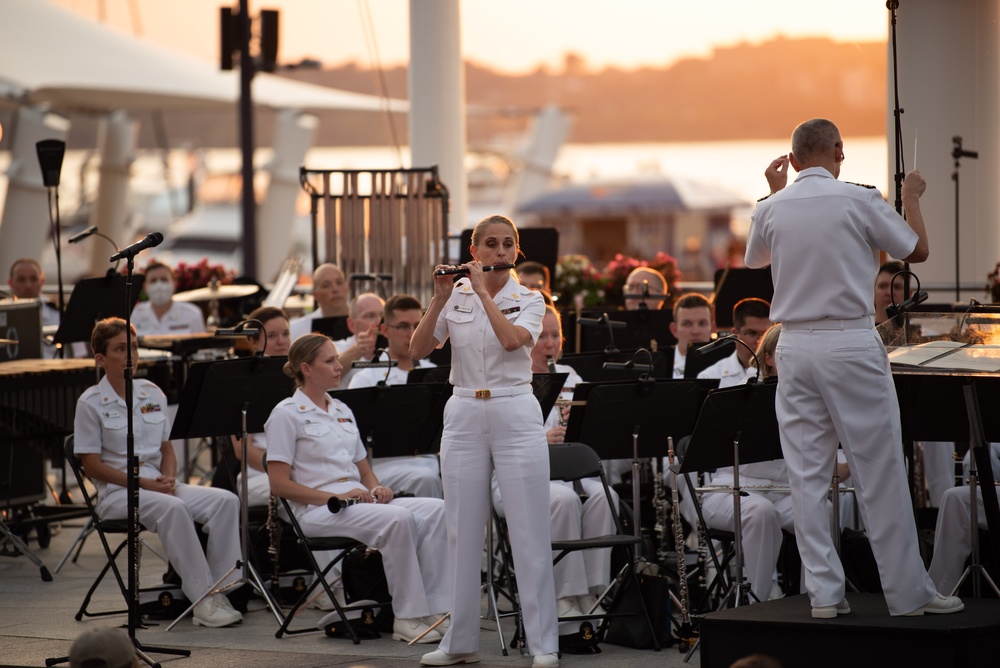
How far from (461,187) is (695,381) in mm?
8010

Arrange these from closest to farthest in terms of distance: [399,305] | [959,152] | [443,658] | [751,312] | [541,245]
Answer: [443,658]
[751,312]
[399,305]
[959,152]
[541,245]

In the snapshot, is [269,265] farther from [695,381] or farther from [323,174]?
[695,381]

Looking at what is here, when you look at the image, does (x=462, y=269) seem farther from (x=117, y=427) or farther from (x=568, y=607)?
(x=117, y=427)

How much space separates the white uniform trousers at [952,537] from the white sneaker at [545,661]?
194 centimetres

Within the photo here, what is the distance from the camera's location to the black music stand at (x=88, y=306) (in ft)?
33.2

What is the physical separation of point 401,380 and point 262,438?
0.93 metres

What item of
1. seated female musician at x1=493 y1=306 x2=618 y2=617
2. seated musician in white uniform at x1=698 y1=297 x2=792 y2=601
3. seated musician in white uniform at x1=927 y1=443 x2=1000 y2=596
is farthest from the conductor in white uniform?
seated female musician at x1=493 y1=306 x2=618 y2=617

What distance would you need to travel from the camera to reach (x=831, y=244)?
5.82m

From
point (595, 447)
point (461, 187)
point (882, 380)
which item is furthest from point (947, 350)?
point (461, 187)

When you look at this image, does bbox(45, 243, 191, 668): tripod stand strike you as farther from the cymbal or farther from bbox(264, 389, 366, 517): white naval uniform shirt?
the cymbal

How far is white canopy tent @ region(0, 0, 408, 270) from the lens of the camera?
19719 millimetres

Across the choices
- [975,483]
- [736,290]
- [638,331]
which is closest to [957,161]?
[736,290]

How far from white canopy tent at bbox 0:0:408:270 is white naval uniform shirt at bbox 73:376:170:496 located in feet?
40.8

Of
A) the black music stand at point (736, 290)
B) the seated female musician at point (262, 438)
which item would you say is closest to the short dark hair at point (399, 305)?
the seated female musician at point (262, 438)
